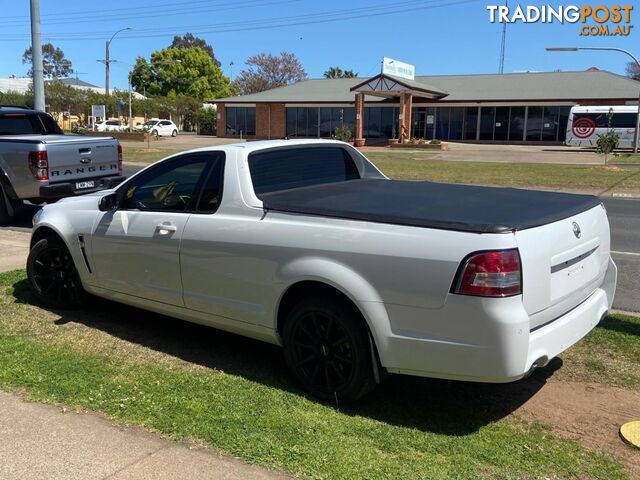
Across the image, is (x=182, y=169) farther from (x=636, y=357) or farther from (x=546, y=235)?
(x=636, y=357)

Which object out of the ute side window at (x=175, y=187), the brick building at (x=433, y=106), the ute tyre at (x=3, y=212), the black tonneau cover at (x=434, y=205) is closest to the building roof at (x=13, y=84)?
the brick building at (x=433, y=106)

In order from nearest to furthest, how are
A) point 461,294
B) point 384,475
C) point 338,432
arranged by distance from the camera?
point 384,475, point 461,294, point 338,432

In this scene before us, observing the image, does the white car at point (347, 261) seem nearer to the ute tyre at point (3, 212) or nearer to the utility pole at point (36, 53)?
the ute tyre at point (3, 212)

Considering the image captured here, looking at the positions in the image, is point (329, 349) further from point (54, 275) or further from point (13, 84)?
point (13, 84)

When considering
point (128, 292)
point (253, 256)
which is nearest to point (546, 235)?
point (253, 256)

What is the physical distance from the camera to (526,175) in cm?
2136

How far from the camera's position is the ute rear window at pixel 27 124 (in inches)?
441

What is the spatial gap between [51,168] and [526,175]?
16266 mm

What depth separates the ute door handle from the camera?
4539 mm

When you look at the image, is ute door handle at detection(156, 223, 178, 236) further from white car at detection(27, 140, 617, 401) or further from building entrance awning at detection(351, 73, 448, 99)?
building entrance awning at detection(351, 73, 448, 99)

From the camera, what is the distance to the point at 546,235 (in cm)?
343

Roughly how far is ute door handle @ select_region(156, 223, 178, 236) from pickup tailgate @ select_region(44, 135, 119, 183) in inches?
230

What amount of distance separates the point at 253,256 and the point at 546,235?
1792 millimetres

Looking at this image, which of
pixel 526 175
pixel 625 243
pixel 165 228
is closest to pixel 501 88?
pixel 526 175
